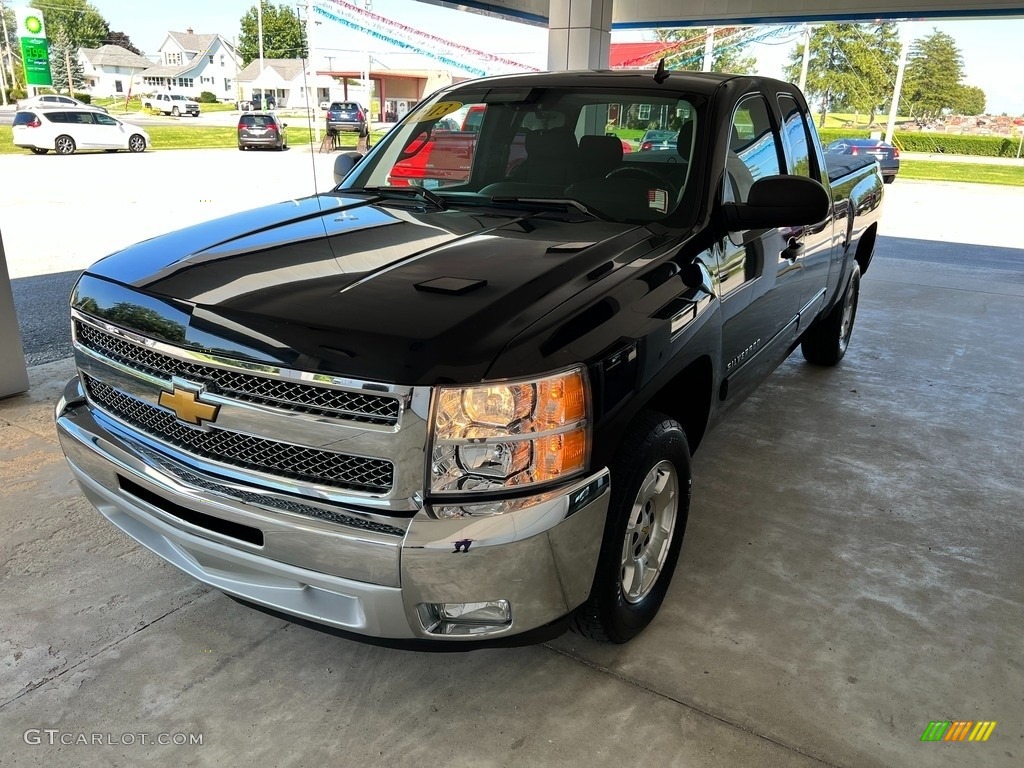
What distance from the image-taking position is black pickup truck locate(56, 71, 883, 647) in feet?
6.24

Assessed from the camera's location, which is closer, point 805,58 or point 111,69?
point 111,69

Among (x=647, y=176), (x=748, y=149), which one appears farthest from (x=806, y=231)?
(x=647, y=176)

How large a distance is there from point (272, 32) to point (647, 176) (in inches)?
656

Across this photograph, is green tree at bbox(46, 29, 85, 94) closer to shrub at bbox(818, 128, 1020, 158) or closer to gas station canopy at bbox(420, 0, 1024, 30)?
gas station canopy at bbox(420, 0, 1024, 30)

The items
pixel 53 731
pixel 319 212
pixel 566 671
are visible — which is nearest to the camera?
pixel 53 731

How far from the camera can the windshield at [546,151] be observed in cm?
304

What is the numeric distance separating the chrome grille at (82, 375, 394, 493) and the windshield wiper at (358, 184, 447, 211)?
4.59 feet

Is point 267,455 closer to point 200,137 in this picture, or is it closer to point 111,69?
point 111,69

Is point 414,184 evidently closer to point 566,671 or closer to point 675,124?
point 675,124

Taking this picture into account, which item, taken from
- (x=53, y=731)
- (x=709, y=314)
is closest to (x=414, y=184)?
(x=709, y=314)

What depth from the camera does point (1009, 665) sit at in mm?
2570

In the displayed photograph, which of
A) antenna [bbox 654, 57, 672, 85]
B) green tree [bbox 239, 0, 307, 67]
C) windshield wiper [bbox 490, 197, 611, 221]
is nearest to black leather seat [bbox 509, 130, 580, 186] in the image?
windshield wiper [bbox 490, 197, 611, 221]

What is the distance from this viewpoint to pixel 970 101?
127ft

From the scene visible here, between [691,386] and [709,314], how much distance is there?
300 millimetres
